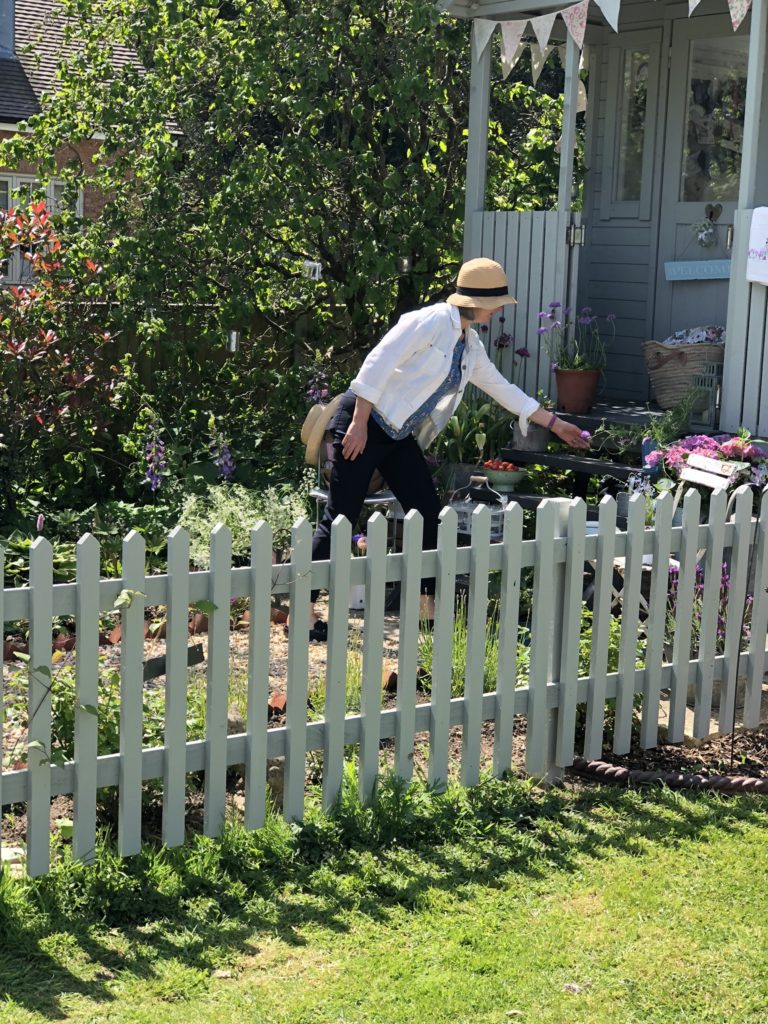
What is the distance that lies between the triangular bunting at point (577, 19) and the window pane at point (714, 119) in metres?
1.33

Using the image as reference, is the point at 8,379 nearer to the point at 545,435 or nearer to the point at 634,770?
the point at 545,435

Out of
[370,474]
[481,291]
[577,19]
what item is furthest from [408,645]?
[577,19]

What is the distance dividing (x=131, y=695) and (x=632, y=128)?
23.4 feet

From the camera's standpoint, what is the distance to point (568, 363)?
8.63 metres

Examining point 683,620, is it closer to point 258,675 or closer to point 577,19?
point 258,675

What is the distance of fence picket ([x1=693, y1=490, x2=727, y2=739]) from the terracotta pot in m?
3.38

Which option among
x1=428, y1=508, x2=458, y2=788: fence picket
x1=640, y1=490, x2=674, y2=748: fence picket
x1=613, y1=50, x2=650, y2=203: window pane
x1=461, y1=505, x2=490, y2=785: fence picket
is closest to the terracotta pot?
x1=613, y1=50, x2=650, y2=203: window pane

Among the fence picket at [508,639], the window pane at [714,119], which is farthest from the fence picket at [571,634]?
the window pane at [714,119]

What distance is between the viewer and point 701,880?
415 centimetres

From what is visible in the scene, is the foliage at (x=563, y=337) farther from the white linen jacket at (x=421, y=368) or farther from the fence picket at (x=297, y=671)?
the fence picket at (x=297, y=671)

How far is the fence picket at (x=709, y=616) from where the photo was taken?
206 inches

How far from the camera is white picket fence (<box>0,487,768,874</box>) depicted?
12.7 ft

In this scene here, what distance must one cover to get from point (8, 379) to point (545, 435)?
348 centimetres

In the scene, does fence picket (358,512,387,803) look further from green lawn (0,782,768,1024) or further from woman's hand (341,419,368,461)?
woman's hand (341,419,368,461)
